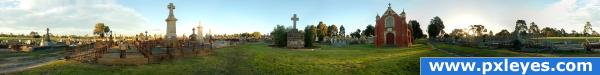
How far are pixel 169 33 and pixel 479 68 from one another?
22766 mm

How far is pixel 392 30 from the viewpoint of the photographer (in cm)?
4403

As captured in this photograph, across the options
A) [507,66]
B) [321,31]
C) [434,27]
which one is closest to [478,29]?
[434,27]

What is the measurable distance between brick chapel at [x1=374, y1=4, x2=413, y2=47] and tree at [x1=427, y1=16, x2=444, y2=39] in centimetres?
3891

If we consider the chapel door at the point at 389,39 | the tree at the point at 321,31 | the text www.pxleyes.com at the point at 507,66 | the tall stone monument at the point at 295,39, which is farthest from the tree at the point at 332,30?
the text www.pxleyes.com at the point at 507,66

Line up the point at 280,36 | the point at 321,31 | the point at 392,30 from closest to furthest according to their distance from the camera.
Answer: the point at 280,36 → the point at 392,30 → the point at 321,31

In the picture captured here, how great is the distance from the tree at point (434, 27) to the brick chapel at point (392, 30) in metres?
38.9

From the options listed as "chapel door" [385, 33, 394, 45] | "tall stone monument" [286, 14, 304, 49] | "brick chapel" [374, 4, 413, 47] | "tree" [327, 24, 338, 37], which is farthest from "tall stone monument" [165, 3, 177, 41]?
"tree" [327, 24, 338, 37]

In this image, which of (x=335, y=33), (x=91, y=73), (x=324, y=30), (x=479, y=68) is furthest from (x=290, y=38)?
(x=335, y=33)

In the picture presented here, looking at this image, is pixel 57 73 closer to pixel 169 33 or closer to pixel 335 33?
pixel 169 33

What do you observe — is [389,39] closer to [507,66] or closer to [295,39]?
[295,39]

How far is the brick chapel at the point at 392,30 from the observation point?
43.7 metres

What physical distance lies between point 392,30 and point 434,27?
131ft

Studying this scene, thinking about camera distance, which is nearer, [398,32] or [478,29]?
[398,32]

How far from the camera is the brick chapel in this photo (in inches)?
1720
